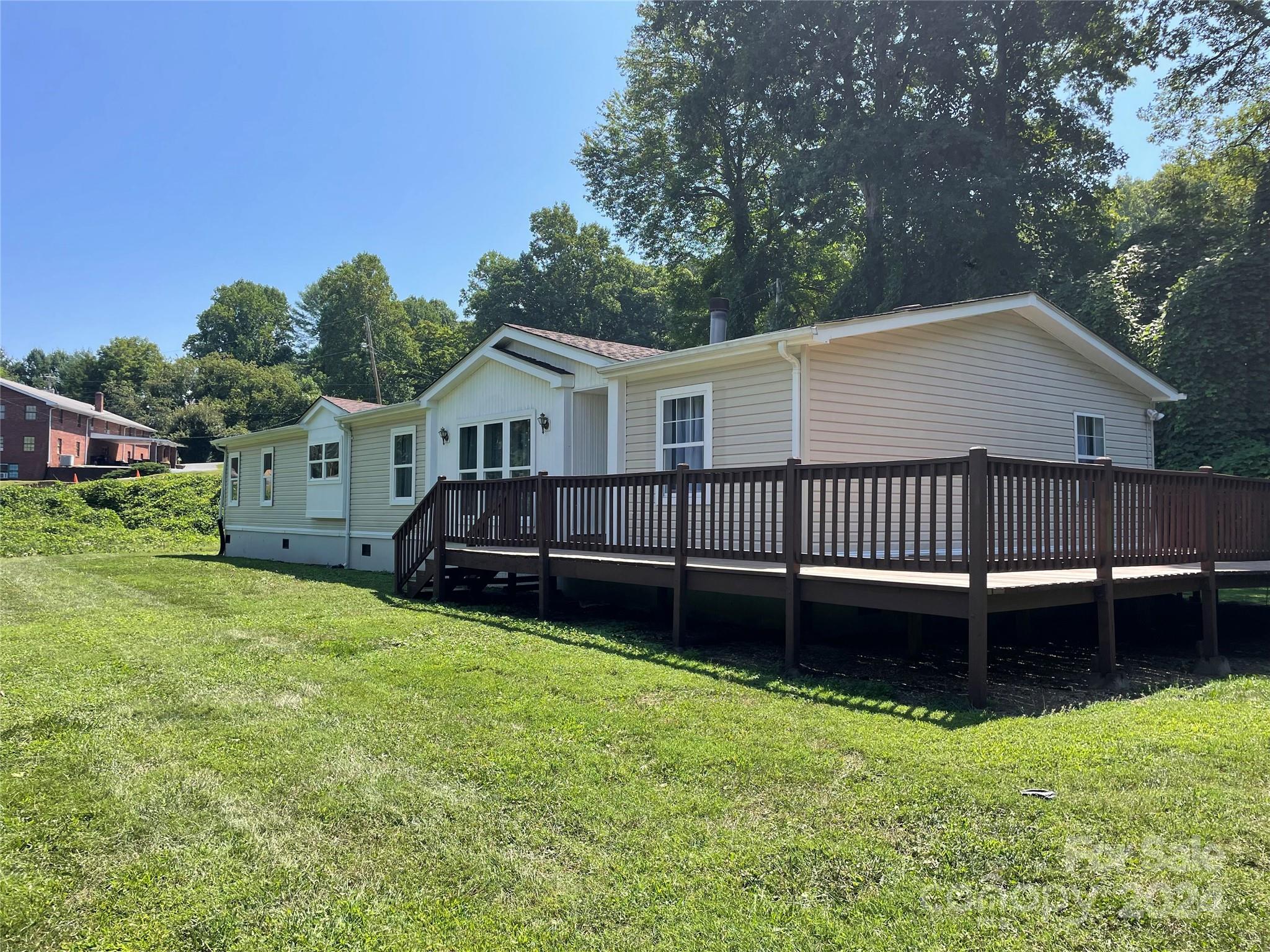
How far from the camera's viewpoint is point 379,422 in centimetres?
1667

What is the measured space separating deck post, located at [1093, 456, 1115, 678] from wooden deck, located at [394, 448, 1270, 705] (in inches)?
0.4

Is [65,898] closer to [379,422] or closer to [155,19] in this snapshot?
[155,19]

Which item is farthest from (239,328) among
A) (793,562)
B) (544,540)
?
(793,562)

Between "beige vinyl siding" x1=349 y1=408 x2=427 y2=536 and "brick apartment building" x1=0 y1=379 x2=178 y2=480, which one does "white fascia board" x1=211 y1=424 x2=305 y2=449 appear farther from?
"brick apartment building" x1=0 y1=379 x2=178 y2=480

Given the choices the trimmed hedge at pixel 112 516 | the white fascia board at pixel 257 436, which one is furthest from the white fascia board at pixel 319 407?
the trimmed hedge at pixel 112 516

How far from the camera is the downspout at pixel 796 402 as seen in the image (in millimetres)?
8812

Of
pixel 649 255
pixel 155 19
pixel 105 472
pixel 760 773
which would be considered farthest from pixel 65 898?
pixel 105 472

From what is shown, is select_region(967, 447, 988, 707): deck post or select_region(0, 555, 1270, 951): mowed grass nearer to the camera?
select_region(0, 555, 1270, 951): mowed grass

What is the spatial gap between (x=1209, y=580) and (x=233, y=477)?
23.1m

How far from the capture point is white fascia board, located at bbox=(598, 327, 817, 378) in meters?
8.50

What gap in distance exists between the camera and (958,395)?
1044 centimetres

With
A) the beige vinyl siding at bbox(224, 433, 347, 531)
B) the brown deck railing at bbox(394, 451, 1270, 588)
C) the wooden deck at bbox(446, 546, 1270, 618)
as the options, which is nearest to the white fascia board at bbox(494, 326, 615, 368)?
the brown deck railing at bbox(394, 451, 1270, 588)

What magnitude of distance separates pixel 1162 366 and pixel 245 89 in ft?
60.5

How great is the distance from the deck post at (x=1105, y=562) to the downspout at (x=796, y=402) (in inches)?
123
